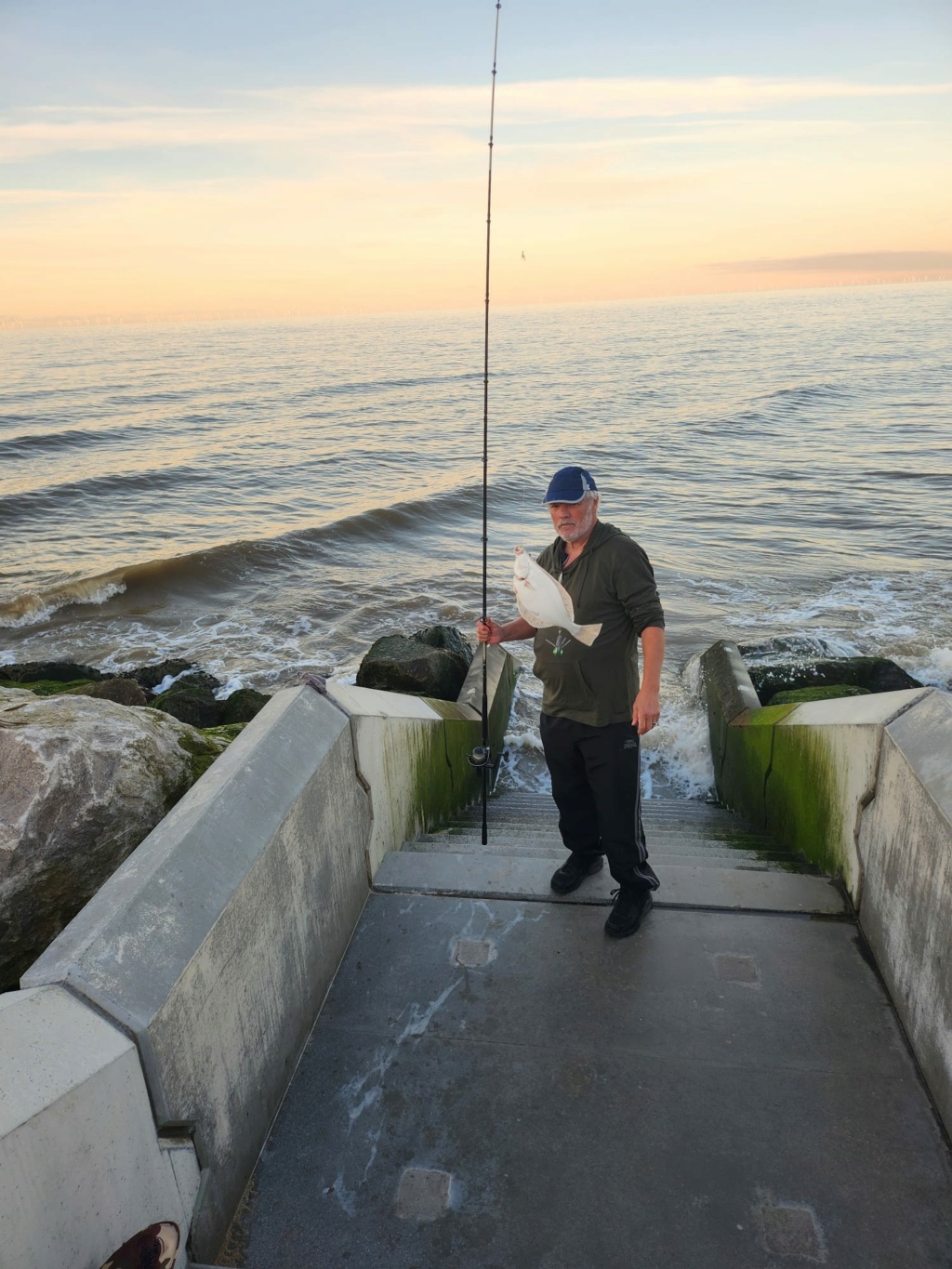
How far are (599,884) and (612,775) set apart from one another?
56 cm

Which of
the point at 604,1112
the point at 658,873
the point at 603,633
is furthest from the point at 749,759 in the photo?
the point at 604,1112

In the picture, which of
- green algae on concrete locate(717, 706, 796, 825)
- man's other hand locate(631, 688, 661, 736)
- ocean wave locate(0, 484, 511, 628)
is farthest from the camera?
ocean wave locate(0, 484, 511, 628)

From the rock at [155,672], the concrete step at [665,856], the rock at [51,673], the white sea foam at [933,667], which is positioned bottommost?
the rock at [155,672]

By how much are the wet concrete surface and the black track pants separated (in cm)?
31

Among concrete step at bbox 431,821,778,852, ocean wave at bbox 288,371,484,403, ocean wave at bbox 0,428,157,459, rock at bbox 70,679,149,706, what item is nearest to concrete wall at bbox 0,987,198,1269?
concrete step at bbox 431,821,778,852

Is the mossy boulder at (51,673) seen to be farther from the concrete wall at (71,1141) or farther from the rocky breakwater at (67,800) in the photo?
the concrete wall at (71,1141)

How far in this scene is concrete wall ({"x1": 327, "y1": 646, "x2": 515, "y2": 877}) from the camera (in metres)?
3.62

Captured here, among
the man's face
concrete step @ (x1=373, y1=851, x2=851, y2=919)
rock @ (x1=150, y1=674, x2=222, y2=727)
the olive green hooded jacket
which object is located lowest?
rock @ (x1=150, y1=674, x2=222, y2=727)

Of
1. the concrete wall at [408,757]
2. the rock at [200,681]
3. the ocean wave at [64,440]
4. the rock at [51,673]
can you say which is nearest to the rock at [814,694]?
the concrete wall at [408,757]

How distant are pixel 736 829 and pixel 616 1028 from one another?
10.5 feet

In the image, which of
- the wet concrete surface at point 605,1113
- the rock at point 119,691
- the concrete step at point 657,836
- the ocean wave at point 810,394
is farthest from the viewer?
the ocean wave at point 810,394

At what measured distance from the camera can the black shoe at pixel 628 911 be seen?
11.0 feet

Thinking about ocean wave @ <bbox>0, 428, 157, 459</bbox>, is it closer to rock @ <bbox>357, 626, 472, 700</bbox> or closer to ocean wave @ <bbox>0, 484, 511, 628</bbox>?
ocean wave @ <bbox>0, 484, 511, 628</bbox>

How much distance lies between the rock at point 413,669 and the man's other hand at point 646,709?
4823 mm
